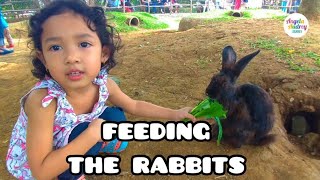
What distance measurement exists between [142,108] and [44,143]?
983 mm

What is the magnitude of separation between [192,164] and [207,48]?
104 inches

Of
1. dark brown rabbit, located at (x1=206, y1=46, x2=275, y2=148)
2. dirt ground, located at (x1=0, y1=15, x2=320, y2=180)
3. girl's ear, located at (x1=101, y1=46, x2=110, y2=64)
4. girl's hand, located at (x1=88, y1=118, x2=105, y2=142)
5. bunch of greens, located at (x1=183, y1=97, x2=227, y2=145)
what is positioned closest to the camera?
girl's hand, located at (x1=88, y1=118, x2=105, y2=142)

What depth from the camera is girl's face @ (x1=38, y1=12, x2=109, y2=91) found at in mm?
1896

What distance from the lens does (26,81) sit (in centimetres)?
512

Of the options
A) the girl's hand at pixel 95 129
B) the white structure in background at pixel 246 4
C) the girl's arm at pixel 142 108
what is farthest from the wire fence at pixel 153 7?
the girl's hand at pixel 95 129

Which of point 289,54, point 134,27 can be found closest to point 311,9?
point 289,54

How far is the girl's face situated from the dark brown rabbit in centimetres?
103

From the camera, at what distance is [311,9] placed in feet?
24.1

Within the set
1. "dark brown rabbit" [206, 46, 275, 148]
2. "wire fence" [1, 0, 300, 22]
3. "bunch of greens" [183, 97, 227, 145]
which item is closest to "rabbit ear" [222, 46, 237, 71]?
"dark brown rabbit" [206, 46, 275, 148]

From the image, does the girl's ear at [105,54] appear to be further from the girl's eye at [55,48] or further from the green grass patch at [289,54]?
the green grass patch at [289,54]

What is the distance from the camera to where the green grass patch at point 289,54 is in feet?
13.6

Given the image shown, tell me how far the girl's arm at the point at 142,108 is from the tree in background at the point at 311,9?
19.3 feet

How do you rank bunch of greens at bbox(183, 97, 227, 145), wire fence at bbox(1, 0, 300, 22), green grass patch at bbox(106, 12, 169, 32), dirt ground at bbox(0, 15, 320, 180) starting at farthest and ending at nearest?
wire fence at bbox(1, 0, 300, 22), green grass patch at bbox(106, 12, 169, 32), dirt ground at bbox(0, 15, 320, 180), bunch of greens at bbox(183, 97, 227, 145)

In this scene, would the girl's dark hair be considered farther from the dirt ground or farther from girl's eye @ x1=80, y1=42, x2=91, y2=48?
the dirt ground
